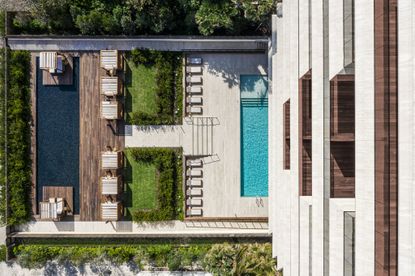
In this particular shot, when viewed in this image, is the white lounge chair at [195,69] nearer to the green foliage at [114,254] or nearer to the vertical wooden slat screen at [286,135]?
the vertical wooden slat screen at [286,135]

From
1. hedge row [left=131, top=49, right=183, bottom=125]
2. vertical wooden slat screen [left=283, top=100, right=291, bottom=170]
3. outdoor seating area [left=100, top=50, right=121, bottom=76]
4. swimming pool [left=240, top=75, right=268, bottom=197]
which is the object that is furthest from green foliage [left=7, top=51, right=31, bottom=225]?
vertical wooden slat screen [left=283, top=100, right=291, bottom=170]

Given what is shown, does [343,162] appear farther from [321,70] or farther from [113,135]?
[113,135]

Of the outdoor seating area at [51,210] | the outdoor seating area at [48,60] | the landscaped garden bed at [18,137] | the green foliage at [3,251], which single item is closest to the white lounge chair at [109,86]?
the outdoor seating area at [48,60]

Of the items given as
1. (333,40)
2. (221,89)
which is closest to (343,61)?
(333,40)

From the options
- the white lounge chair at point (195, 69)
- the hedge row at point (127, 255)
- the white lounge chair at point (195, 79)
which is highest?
the white lounge chair at point (195, 69)

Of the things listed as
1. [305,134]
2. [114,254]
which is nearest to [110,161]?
[114,254]
